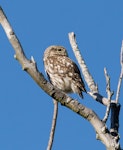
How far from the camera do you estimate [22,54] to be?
2.98 m

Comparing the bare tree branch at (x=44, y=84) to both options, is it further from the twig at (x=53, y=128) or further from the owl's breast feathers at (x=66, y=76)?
the owl's breast feathers at (x=66, y=76)

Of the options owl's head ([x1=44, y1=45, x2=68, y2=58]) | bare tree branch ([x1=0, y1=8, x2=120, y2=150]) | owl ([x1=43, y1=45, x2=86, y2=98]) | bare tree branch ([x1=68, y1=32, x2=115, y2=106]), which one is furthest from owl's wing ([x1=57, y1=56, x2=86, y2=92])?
bare tree branch ([x1=0, y1=8, x2=120, y2=150])

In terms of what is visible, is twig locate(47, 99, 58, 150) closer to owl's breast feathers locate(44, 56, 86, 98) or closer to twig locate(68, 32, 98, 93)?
twig locate(68, 32, 98, 93)

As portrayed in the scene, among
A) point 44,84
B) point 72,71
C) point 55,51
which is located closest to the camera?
point 44,84

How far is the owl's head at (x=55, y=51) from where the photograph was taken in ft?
27.7

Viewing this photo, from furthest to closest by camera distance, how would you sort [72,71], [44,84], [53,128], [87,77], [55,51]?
1. [55,51]
2. [72,71]
3. [87,77]
4. [53,128]
5. [44,84]

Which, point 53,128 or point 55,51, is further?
point 55,51

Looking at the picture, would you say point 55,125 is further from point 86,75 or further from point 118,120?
point 118,120

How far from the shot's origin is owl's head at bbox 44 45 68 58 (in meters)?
8.43

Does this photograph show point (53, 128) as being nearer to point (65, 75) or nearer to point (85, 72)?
point (85, 72)

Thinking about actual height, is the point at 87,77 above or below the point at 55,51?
below

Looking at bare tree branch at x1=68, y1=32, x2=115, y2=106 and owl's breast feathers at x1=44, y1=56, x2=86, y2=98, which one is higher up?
owl's breast feathers at x1=44, y1=56, x2=86, y2=98

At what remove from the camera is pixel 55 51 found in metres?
8.65

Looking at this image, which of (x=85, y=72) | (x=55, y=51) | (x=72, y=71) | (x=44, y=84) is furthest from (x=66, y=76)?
(x=44, y=84)
